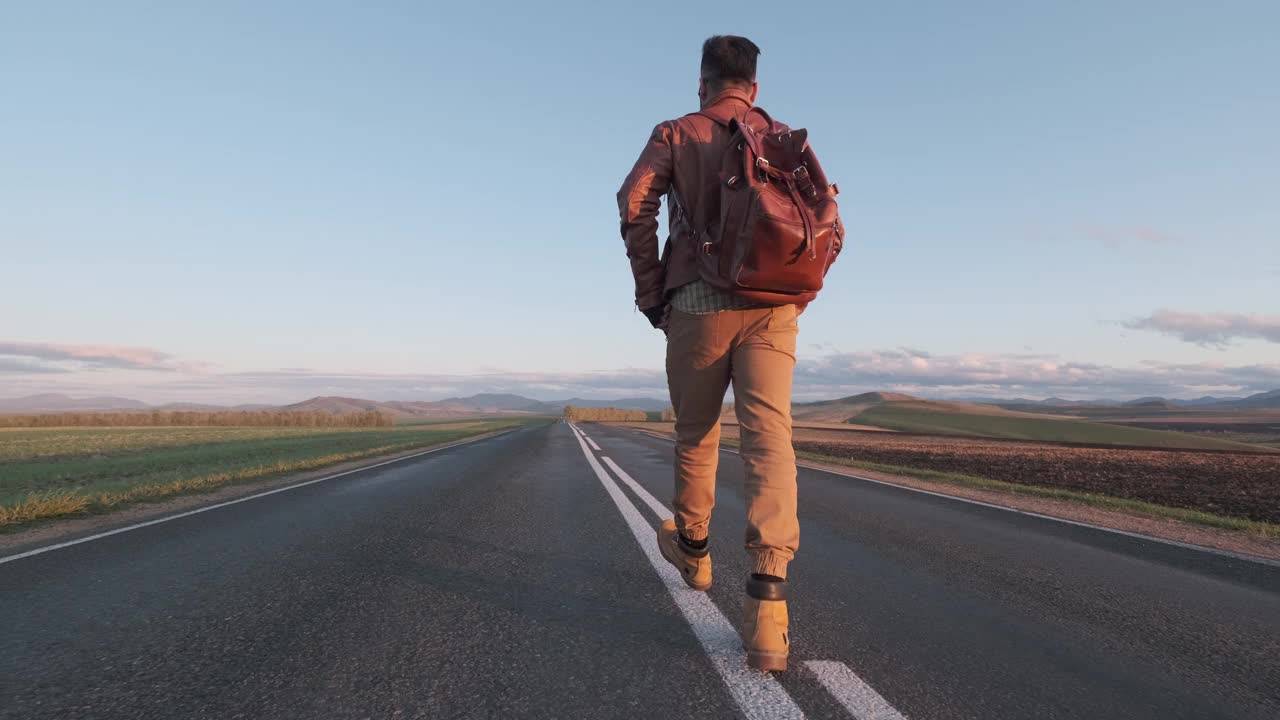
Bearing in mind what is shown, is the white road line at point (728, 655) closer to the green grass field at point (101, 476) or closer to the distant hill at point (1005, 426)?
the green grass field at point (101, 476)

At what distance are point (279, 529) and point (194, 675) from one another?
3.56m

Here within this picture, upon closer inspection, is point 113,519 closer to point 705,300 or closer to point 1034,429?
point 705,300

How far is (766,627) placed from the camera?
221cm

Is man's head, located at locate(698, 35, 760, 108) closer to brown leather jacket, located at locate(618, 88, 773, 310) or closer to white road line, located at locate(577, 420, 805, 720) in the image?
brown leather jacket, located at locate(618, 88, 773, 310)

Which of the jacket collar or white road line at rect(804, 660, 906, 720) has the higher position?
the jacket collar

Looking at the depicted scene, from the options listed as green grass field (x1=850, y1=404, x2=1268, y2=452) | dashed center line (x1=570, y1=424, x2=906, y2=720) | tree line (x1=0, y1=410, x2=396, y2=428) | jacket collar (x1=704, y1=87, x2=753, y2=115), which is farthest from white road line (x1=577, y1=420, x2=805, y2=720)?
tree line (x1=0, y1=410, x2=396, y2=428)

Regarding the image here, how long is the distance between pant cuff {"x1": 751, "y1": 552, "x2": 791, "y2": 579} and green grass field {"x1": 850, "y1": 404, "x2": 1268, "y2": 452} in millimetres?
45623

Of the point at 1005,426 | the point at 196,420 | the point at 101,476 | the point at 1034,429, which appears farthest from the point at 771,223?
the point at 196,420

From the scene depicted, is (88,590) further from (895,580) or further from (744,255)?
(895,580)

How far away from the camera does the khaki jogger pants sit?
91.0 inches

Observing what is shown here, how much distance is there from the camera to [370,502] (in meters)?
7.24

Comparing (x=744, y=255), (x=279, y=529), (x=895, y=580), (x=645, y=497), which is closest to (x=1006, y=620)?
(x=895, y=580)

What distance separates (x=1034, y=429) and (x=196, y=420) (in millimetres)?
81845

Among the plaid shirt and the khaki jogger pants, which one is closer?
the khaki jogger pants
